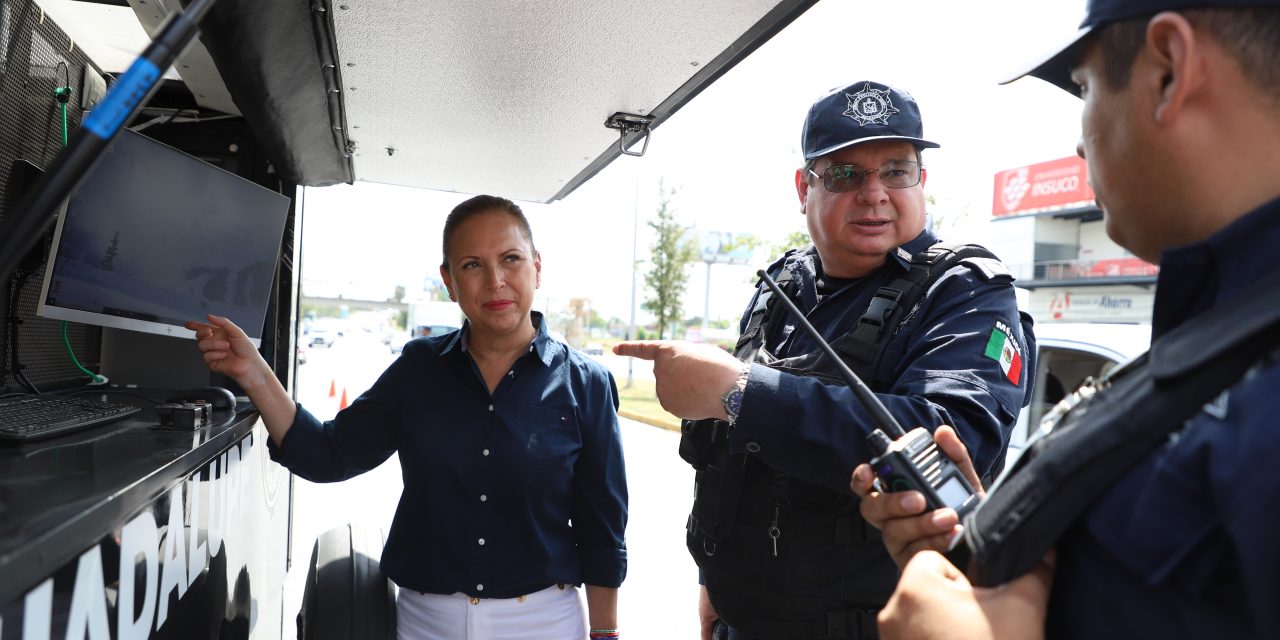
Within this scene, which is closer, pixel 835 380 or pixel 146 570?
pixel 146 570

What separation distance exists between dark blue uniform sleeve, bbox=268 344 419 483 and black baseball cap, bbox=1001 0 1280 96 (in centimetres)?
187

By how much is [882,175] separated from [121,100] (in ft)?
5.49

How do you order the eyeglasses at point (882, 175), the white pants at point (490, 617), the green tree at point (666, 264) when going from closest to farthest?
1. the eyeglasses at point (882, 175)
2. the white pants at point (490, 617)
3. the green tree at point (666, 264)

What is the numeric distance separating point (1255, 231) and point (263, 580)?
3.05 metres

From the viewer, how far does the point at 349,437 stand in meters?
2.33

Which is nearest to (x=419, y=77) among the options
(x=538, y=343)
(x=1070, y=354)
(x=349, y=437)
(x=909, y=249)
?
(x=538, y=343)

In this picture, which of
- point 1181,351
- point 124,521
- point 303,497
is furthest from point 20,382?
point 303,497

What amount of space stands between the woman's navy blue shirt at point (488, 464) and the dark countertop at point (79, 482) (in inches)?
17.2

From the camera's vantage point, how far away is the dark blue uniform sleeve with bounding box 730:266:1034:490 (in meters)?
1.55

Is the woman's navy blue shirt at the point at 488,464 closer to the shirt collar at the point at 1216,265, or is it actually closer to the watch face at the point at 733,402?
the watch face at the point at 733,402

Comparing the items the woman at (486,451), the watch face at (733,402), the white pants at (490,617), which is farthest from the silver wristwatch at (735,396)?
the white pants at (490,617)

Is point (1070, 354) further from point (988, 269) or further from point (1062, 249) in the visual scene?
point (1062, 249)

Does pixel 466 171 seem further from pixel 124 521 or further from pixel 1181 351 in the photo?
pixel 1181 351

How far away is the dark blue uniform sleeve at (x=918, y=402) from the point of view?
5.10 feet
